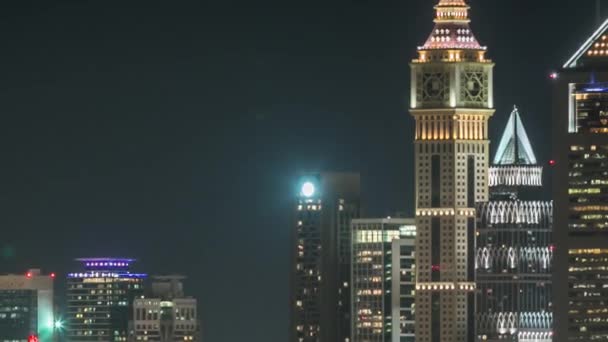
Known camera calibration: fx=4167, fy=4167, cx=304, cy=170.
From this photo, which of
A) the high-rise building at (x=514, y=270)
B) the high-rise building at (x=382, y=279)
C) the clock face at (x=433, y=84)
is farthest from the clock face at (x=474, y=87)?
the high-rise building at (x=382, y=279)

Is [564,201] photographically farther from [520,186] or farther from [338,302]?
[338,302]

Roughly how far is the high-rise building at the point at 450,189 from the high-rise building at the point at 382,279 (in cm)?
519

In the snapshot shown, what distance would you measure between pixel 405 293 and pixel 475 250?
8.19 m

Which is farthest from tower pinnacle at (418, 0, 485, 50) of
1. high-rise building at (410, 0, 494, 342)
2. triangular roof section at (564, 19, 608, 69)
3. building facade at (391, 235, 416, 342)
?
triangular roof section at (564, 19, 608, 69)

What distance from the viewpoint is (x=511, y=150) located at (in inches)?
7362

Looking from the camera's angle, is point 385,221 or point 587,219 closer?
point 587,219

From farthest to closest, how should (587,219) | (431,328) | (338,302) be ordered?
(338,302), (431,328), (587,219)

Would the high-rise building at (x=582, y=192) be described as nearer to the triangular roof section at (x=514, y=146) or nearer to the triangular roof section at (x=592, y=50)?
Result: the triangular roof section at (x=592, y=50)

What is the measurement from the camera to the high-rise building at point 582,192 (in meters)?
171

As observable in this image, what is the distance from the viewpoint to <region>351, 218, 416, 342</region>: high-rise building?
622ft

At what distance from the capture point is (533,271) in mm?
181875

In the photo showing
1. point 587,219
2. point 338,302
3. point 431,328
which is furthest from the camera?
point 338,302

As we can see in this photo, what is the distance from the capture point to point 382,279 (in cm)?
19262

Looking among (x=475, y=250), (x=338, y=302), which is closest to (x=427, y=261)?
(x=475, y=250)
